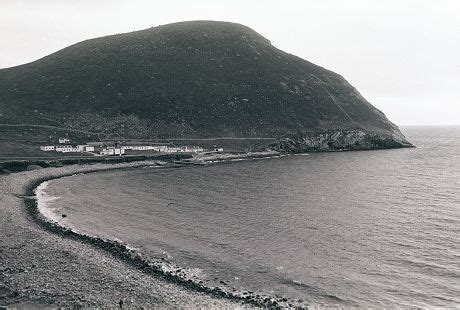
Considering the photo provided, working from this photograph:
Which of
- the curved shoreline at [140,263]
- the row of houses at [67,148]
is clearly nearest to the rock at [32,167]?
the row of houses at [67,148]

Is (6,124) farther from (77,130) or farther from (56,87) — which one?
(56,87)

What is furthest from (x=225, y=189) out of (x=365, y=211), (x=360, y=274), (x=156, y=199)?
(x=360, y=274)

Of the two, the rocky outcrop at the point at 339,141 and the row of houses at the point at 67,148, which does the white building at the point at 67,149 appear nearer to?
the row of houses at the point at 67,148

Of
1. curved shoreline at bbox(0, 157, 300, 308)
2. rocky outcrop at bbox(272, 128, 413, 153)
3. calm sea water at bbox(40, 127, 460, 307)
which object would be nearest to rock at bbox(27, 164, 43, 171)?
calm sea water at bbox(40, 127, 460, 307)

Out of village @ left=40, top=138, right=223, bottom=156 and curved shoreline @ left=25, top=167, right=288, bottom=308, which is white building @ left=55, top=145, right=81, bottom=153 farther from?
curved shoreline @ left=25, top=167, right=288, bottom=308

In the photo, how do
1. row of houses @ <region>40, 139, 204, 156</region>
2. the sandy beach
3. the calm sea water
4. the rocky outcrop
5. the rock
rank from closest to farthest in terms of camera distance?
the sandy beach < the calm sea water < the rock < row of houses @ <region>40, 139, 204, 156</region> < the rocky outcrop

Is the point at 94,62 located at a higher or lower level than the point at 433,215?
higher

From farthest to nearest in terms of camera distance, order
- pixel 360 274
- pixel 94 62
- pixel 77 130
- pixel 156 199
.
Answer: pixel 94 62, pixel 77 130, pixel 156 199, pixel 360 274
